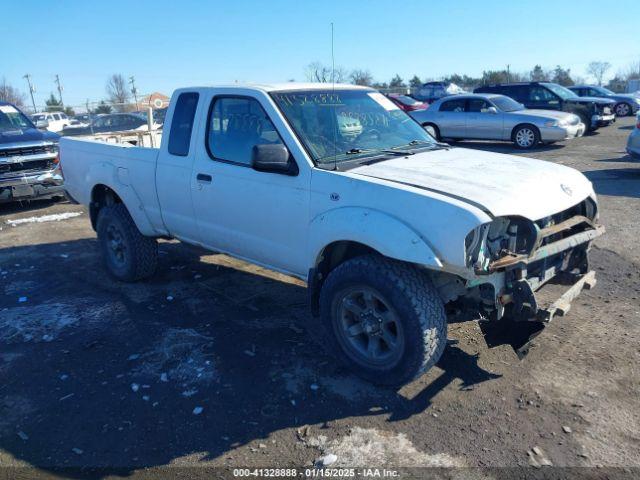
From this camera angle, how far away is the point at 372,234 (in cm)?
354

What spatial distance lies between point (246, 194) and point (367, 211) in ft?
4.01

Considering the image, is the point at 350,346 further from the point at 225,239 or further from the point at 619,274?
the point at 619,274

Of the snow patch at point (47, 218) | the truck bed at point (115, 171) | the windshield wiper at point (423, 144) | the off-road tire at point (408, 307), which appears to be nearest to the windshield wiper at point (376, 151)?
the windshield wiper at point (423, 144)

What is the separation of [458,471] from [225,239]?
2.71 metres

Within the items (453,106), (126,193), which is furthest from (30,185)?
(453,106)

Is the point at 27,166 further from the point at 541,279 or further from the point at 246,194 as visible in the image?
the point at 541,279

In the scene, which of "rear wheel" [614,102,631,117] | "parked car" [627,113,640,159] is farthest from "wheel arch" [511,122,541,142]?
"rear wheel" [614,102,631,117]

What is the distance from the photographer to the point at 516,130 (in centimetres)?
1602

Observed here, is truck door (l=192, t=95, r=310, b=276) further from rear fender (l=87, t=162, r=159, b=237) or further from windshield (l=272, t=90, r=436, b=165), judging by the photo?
rear fender (l=87, t=162, r=159, b=237)

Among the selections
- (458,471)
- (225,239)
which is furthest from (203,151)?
(458,471)

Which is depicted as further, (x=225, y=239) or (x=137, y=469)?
(x=225, y=239)

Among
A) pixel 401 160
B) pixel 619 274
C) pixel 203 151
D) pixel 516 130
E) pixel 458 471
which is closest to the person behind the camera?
pixel 458 471

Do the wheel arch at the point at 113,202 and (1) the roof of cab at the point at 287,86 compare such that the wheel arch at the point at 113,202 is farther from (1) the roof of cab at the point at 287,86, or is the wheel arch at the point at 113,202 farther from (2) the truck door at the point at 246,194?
(1) the roof of cab at the point at 287,86

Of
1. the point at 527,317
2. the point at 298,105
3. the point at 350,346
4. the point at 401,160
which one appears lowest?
the point at 350,346
